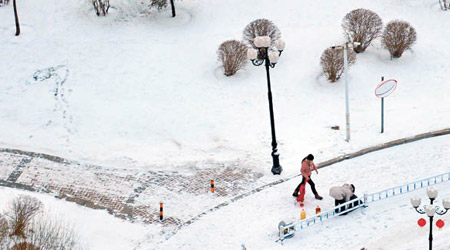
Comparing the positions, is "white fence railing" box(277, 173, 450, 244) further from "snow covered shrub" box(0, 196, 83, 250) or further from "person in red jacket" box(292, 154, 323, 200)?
"snow covered shrub" box(0, 196, 83, 250)

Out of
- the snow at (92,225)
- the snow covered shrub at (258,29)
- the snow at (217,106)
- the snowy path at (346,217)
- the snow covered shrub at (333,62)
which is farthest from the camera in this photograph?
the snow covered shrub at (258,29)

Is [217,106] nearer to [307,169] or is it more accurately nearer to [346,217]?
[307,169]

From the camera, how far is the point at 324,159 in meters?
21.6

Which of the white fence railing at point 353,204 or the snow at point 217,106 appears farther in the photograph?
the snow at point 217,106

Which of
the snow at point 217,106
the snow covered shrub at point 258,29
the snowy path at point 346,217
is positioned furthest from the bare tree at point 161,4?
the snowy path at point 346,217

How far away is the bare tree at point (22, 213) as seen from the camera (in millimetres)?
16875

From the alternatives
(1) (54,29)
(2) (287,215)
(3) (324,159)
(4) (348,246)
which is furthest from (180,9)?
(4) (348,246)

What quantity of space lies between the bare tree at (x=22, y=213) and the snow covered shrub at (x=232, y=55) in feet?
31.4

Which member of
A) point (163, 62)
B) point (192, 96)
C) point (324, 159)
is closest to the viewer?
point (324, 159)

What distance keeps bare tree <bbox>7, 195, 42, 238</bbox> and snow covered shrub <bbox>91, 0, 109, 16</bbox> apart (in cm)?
1242

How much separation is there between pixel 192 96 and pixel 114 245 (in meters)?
8.50

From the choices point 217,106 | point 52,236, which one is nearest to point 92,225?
point 52,236

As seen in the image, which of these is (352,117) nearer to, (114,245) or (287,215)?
(287,215)

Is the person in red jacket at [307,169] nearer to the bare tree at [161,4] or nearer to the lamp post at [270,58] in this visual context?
the lamp post at [270,58]
